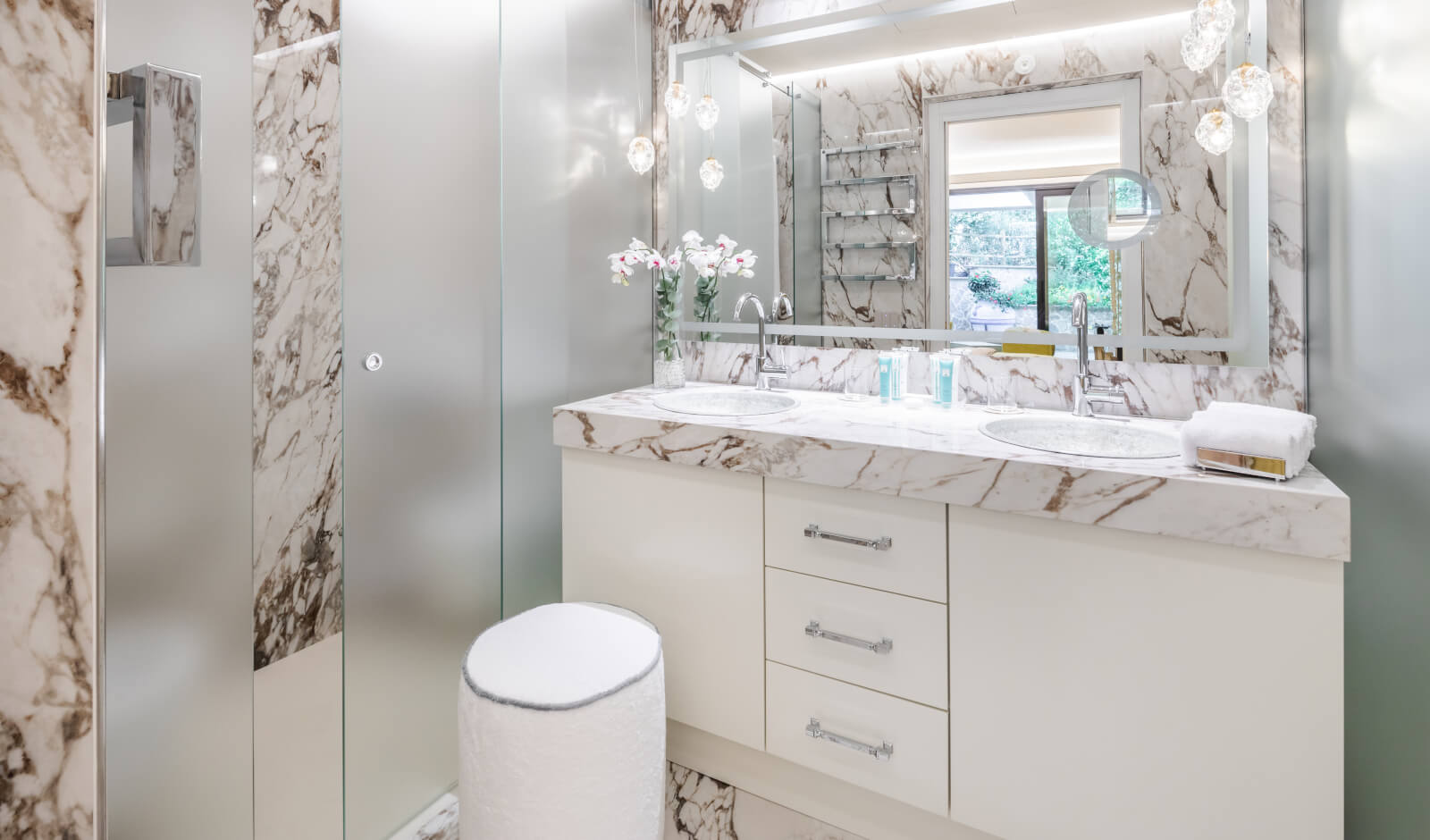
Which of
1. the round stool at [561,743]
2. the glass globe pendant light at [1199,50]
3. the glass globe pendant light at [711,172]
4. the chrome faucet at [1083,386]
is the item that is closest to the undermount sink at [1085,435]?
the chrome faucet at [1083,386]

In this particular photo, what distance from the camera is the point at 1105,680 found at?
121cm

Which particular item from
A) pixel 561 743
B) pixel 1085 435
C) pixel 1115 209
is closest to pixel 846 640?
pixel 561 743

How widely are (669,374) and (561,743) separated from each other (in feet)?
3.85

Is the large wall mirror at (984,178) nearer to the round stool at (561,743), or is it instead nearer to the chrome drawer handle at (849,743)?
the chrome drawer handle at (849,743)

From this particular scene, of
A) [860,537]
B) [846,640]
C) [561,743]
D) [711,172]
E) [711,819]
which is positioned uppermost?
[711,172]

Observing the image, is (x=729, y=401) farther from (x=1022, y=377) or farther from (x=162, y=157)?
(x=162, y=157)

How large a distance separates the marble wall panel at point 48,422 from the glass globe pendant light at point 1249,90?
Result: 1813 mm

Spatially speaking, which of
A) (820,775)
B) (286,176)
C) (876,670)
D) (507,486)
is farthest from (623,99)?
(820,775)

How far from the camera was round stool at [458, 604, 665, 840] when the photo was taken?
1.22 metres

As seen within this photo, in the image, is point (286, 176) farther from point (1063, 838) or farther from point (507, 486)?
point (1063, 838)

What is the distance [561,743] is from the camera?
48.0 inches

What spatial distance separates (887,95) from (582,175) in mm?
857

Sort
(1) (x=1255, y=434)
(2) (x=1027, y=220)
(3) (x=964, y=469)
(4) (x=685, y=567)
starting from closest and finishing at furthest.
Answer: (1) (x=1255, y=434) < (3) (x=964, y=469) < (4) (x=685, y=567) < (2) (x=1027, y=220)

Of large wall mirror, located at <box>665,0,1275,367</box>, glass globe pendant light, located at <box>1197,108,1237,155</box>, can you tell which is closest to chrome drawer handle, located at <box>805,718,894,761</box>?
large wall mirror, located at <box>665,0,1275,367</box>
